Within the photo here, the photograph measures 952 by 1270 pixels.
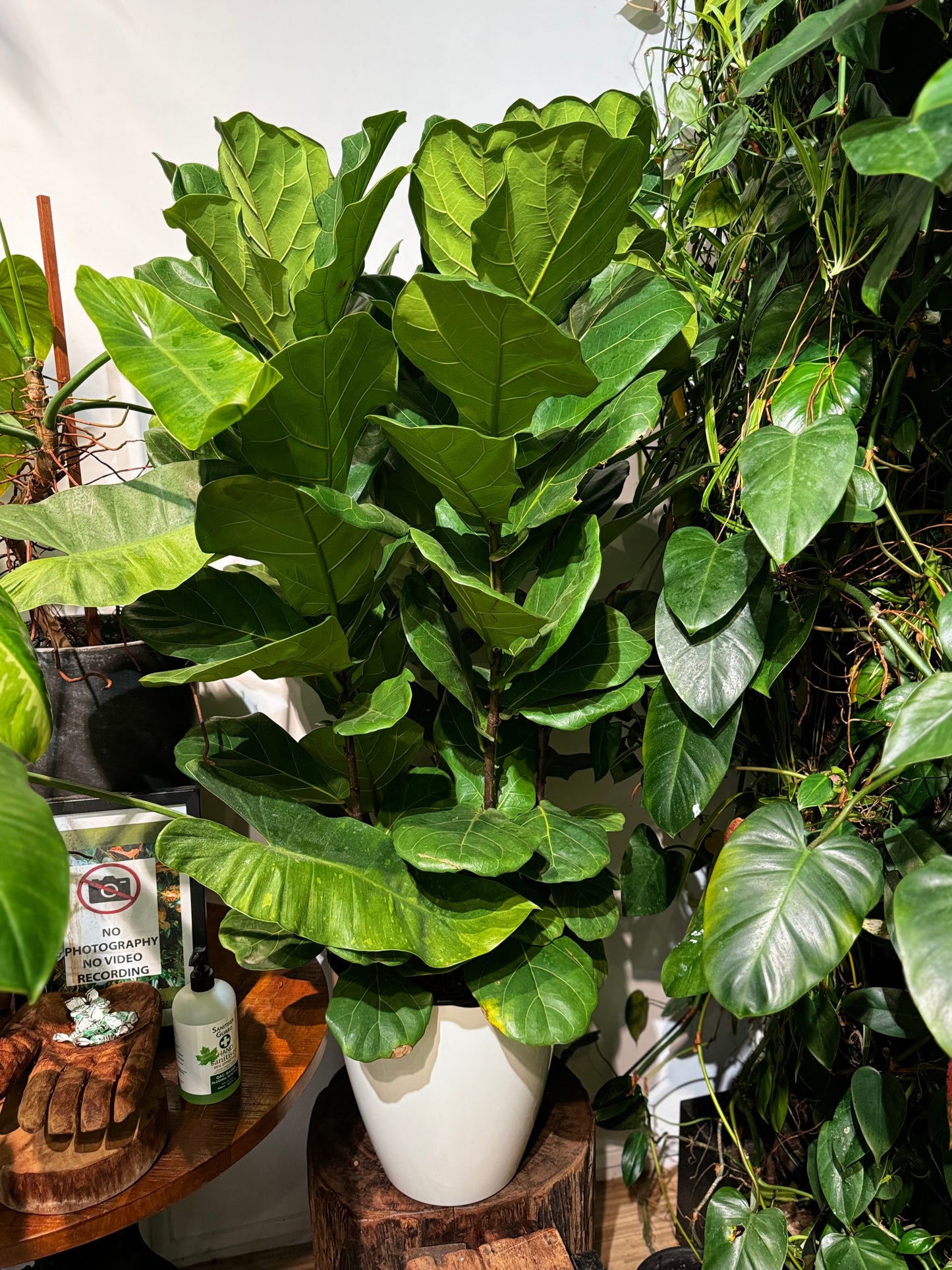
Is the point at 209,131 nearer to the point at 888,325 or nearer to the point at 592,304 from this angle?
the point at 592,304

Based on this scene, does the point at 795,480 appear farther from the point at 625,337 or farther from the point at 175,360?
the point at 175,360

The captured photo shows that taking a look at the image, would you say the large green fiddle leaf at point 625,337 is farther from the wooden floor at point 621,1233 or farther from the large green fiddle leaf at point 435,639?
the wooden floor at point 621,1233

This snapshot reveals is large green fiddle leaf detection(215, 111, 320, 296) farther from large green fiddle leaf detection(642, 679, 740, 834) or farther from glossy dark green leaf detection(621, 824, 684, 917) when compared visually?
glossy dark green leaf detection(621, 824, 684, 917)

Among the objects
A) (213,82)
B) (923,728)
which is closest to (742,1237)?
(923,728)

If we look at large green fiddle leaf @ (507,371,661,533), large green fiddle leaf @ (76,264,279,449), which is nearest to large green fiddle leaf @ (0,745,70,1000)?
large green fiddle leaf @ (76,264,279,449)

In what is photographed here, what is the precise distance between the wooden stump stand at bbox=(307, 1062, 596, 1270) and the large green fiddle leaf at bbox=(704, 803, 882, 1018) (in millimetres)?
460

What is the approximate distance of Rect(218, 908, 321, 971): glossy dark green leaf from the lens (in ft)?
3.11

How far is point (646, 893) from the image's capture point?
1082 millimetres

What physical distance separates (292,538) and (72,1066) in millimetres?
590

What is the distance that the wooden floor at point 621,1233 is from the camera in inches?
56.8

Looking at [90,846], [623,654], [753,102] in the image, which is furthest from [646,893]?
[753,102]

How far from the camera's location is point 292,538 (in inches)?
31.3

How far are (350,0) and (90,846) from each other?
3.77ft

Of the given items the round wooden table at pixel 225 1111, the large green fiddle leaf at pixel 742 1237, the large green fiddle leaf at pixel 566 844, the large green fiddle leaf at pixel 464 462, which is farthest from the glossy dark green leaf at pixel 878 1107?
the large green fiddle leaf at pixel 464 462
